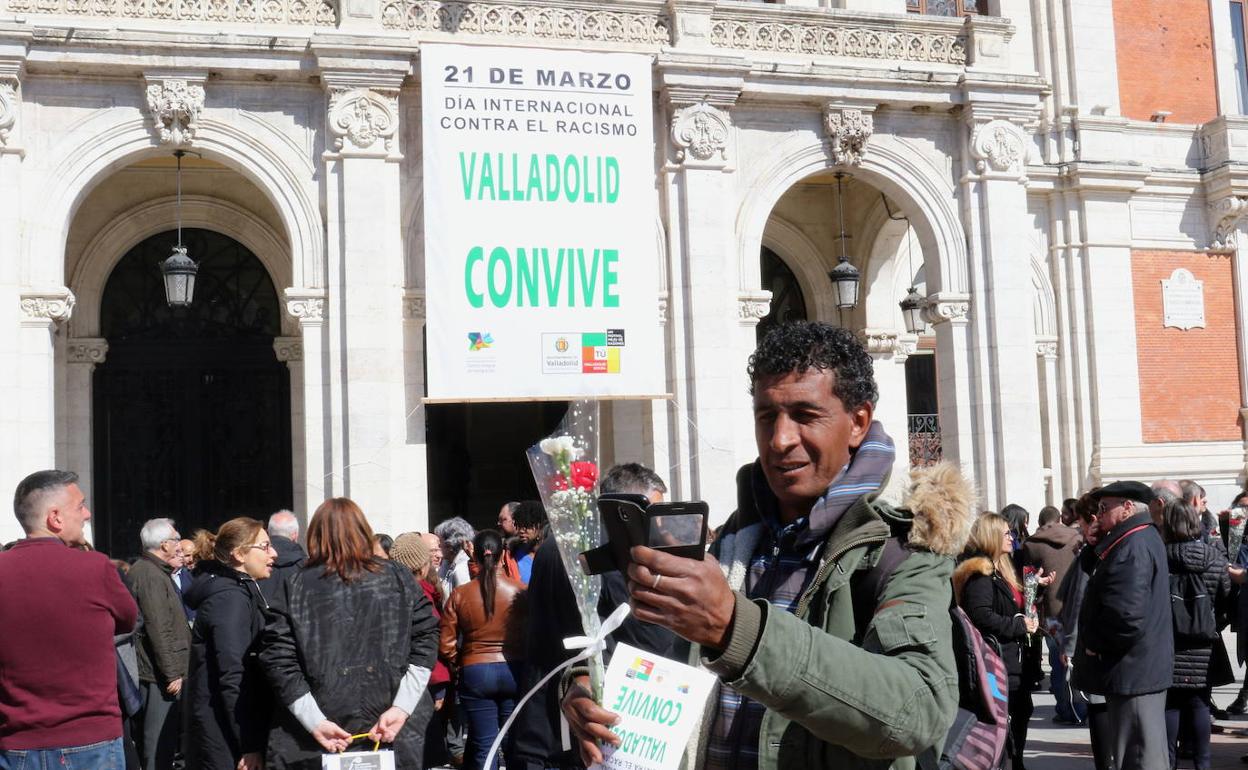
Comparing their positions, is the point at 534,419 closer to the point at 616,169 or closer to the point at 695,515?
the point at 616,169

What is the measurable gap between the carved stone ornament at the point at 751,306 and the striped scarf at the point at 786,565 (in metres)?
12.5

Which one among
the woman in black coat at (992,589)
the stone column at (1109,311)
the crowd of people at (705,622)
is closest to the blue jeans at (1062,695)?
the crowd of people at (705,622)

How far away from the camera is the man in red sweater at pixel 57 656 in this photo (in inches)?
198

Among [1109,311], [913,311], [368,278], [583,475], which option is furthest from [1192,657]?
[1109,311]

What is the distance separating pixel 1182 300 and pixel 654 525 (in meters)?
19.8

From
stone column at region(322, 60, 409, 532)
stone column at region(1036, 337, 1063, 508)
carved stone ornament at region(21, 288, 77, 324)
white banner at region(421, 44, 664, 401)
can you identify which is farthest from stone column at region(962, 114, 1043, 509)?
carved stone ornament at region(21, 288, 77, 324)

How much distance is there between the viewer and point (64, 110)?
13.7 metres

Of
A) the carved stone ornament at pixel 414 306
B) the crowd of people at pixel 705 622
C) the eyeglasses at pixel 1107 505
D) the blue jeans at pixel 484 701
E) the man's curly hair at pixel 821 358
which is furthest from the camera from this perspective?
the carved stone ornament at pixel 414 306

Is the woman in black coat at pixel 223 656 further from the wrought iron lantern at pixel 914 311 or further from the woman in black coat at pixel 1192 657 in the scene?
the wrought iron lantern at pixel 914 311

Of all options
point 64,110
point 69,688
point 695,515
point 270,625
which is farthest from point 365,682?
point 64,110

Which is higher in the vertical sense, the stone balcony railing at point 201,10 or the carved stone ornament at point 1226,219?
the stone balcony railing at point 201,10

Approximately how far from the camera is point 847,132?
1572cm

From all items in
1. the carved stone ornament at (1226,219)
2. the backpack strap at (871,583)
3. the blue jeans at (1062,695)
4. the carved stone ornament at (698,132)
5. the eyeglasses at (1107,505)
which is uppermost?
the carved stone ornament at (698,132)

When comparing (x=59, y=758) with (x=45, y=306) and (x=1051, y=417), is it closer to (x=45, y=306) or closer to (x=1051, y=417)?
(x=45, y=306)
